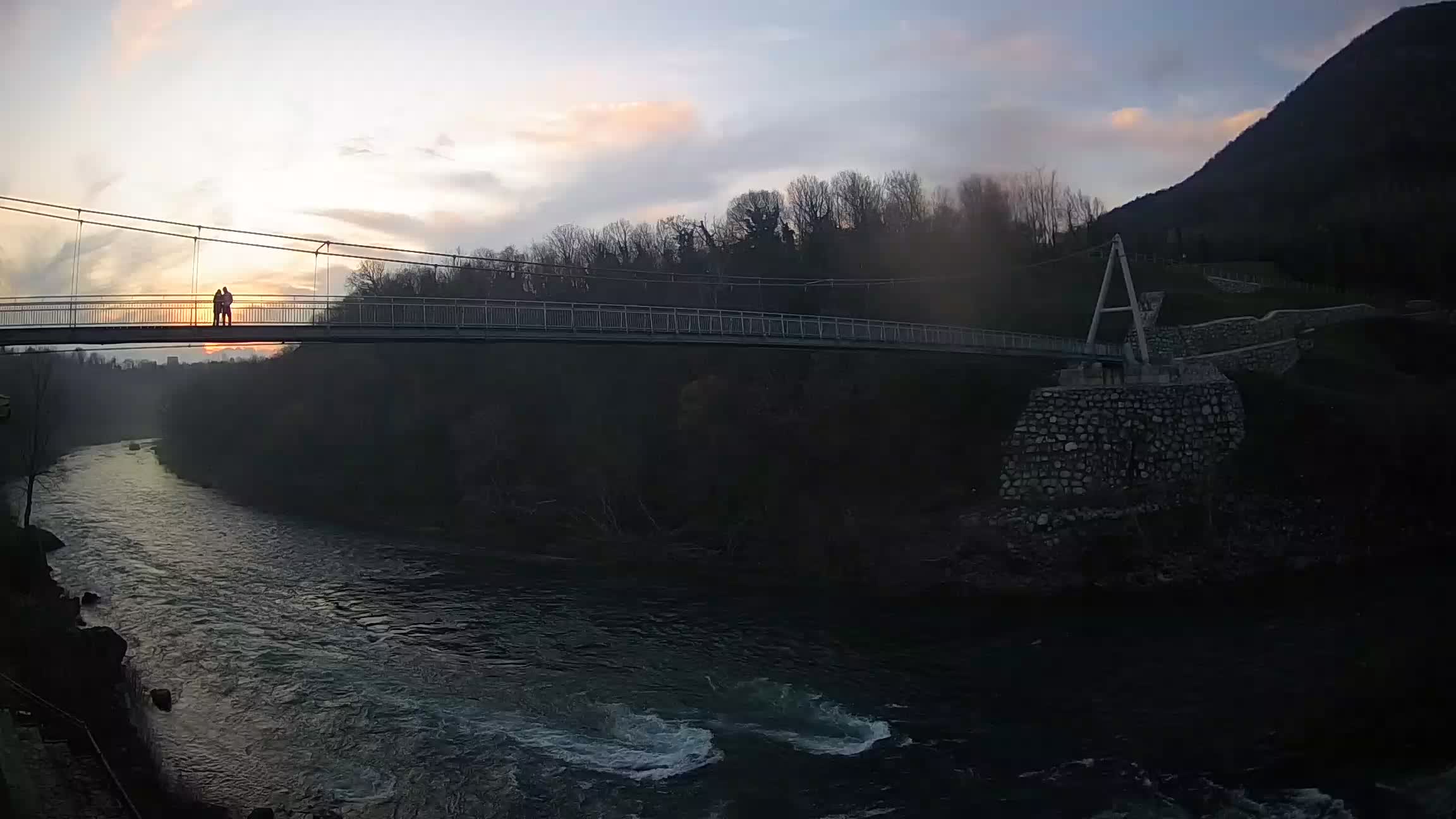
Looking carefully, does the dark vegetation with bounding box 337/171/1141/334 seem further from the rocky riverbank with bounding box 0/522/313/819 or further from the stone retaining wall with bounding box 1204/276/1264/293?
the rocky riverbank with bounding box 0/522/313/819

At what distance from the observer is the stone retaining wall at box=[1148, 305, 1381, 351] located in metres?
32.4

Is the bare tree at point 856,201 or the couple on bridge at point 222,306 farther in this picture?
the bare tree at point 856,201

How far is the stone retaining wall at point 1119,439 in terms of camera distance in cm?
2523

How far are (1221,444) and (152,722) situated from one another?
27358 mm

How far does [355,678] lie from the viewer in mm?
16766

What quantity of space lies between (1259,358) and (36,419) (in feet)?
130

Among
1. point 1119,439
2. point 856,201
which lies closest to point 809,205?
point 856,201

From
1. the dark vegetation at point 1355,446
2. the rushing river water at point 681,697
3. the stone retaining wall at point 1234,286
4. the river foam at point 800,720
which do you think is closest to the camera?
the rushing river water at point 681,697

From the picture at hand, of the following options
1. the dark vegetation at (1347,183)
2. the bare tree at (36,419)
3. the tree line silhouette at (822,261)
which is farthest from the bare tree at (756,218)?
the bare tree at (36,419)

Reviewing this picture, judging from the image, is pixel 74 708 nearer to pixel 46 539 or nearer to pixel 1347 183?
pixel 46 539

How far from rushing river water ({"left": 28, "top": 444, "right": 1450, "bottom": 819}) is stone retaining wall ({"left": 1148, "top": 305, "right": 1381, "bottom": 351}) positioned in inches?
640

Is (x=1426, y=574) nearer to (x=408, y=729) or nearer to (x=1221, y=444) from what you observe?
(x=1221, y=444)

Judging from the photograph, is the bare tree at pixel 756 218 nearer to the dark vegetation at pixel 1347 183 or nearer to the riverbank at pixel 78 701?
the dark vegetation at pixel 1347 183

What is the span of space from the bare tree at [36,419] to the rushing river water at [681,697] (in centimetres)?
443
